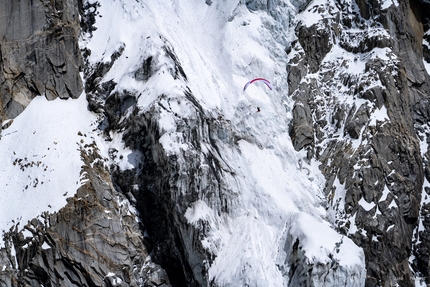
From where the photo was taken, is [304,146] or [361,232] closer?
[361,232]

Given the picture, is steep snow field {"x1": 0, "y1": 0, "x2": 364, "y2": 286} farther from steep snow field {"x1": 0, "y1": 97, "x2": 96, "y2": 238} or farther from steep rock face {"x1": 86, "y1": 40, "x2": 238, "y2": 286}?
steep rock face {"x1": 86, "y1": 40, "x2": 238, "y2": 286}

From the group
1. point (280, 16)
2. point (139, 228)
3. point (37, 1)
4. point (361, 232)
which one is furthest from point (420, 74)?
point (37, 1)

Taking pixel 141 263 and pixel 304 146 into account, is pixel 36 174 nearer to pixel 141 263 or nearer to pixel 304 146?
pixel 141 263

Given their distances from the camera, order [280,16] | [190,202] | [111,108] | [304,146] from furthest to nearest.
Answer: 1. [280,16]
2. [304,146]
3. [111,108]
4. [190,202]

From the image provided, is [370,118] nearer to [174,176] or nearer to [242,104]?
[242,104]

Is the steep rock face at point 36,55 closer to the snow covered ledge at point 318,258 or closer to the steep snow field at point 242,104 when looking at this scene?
the steep snow field at point 242,104

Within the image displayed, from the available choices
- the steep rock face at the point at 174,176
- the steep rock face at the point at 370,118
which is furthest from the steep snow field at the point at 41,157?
the steep rock face at the point at 370,118
